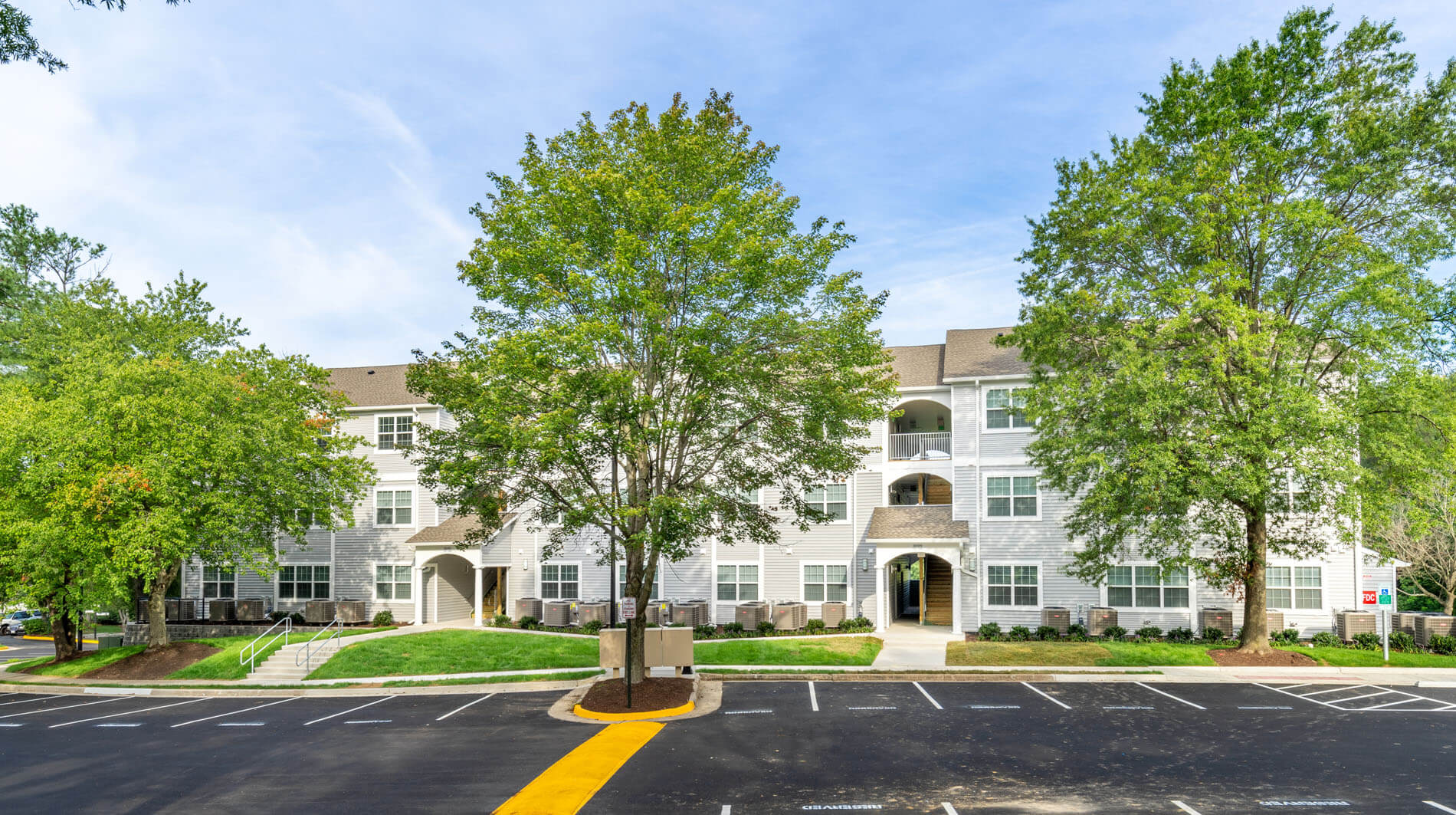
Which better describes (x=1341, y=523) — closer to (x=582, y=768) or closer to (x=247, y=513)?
(x=582, y=768)

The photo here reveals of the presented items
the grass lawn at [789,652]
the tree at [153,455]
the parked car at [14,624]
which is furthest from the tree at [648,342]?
the parked car at [14,624]

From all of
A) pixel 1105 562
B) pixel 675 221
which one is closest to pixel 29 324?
pixel 675 221

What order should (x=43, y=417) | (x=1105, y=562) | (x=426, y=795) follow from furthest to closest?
(x=43, y=417) < (x=1105, y=562) < (x=426, y=795)

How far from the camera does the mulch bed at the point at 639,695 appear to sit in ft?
57.1

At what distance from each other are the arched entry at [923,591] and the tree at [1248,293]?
911cm

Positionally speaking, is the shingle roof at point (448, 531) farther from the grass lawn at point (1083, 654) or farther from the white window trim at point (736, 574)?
the grass lawn at point (1083, 654)

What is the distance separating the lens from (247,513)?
26.3 metres

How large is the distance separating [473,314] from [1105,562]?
16966 mm

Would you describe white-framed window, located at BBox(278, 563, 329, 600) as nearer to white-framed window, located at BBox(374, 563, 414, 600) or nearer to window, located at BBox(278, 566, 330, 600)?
window, located at BBox(278, 566, 330, 600)

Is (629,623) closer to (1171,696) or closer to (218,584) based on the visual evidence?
(1171,696)

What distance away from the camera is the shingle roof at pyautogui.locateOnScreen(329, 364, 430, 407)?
115 ft

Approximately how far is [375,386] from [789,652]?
2181cm

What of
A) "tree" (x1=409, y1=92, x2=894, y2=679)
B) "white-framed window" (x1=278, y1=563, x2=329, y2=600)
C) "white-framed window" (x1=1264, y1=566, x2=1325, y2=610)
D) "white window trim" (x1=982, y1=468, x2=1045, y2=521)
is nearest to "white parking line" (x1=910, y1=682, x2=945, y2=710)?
"tree" (x1=409, y1=92, x2=894, y2=679)

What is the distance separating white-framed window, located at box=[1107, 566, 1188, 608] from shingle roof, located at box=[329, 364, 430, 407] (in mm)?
25650
